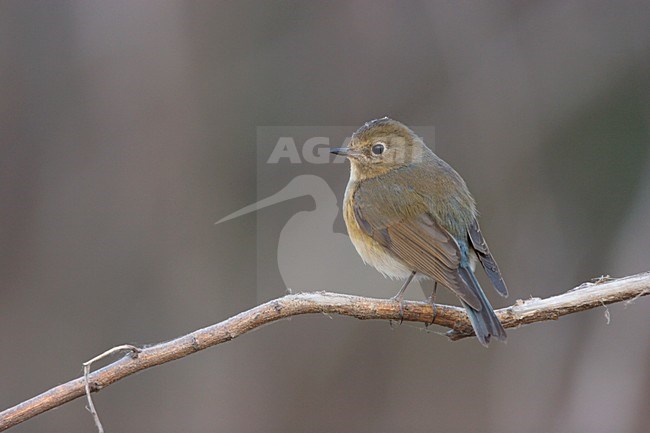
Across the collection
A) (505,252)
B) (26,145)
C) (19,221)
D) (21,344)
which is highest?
(26,145)

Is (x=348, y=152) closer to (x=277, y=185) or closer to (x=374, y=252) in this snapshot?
(x=374, y=252)

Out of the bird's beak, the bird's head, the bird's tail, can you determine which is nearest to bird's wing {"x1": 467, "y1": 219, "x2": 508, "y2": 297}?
the bird's tail

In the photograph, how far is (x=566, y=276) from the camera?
7.65 meters

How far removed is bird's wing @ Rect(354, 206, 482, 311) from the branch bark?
25 centimetres

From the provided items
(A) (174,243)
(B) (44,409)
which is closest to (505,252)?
(A) (174,243)

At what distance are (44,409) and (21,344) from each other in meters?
4.63

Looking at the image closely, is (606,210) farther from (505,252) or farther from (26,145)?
(26,145)

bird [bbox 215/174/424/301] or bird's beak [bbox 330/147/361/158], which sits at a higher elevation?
bird's beak [bbox 330/147/361/158]

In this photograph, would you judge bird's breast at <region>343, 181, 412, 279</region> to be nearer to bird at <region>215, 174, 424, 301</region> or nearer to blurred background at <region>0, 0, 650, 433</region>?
bird at <region>215, 174, 424, 301</region>

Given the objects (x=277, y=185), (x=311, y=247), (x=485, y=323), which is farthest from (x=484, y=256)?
(x=277, y=185)

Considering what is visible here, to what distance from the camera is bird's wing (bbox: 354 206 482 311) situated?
3.90m

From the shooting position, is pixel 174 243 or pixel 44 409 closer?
Result: pixel 44 409

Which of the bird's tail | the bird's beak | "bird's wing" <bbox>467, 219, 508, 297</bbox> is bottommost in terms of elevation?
the bird's tail

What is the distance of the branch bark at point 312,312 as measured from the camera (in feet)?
9.37
